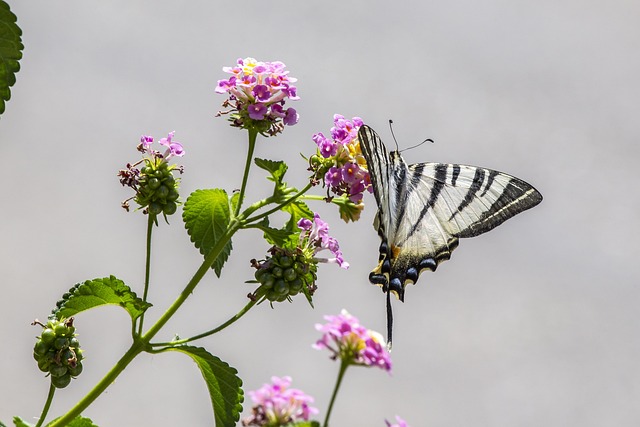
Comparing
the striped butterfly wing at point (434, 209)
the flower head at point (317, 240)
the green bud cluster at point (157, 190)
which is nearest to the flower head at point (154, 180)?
the green bud cluster at point (157, 190)

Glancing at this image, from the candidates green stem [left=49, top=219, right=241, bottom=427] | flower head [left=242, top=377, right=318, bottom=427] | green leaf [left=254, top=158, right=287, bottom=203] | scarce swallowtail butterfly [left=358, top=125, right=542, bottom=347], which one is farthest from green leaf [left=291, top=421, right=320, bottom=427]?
scarce swallowtail butterfly [left=358, top=125, right=542, bottom=347]

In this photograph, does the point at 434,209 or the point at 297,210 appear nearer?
the point at 297,210

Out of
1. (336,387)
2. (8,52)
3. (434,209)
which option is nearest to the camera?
(336,387)

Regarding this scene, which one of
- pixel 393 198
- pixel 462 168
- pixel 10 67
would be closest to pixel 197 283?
pixel 10 67

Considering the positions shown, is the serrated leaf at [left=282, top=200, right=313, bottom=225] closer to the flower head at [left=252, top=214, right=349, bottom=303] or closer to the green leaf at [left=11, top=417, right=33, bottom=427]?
the flower head at [left=252, top=214, right=349, bottom=303]

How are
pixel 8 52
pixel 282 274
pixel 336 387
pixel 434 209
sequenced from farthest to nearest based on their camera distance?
1. pixel 434 209
2. pixel 282 274
3. pixel 8 52
4. pixel 336 387

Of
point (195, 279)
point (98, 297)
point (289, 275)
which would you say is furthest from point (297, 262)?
point (98, 297)

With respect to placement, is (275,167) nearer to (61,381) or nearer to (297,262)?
(297,262)
